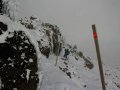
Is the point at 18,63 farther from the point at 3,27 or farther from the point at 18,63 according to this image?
the point at 3,27

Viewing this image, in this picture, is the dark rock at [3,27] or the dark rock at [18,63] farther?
the dark rock at [3,27]

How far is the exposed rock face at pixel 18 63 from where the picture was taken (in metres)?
9.15

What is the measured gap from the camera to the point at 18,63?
9492 millimetres

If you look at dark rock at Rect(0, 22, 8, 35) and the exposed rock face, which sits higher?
dark rock at Rect(0, 22, 8, 35)

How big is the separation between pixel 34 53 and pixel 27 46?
21.3 inches

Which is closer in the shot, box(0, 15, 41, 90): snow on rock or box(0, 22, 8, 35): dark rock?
box(0, 15, 41, 90): snow on rock

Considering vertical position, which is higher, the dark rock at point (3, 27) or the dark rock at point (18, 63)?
the dark rock at point (3, 27)

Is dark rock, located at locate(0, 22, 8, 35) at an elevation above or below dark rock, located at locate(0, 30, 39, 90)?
above

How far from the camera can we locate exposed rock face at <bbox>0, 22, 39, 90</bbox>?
915 cm

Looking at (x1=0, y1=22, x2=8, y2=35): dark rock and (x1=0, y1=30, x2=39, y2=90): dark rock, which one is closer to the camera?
(x1=0, y1=30, x2=39, y2=90): dark rock

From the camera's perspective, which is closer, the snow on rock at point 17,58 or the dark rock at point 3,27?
the snow on rock at point 17,58

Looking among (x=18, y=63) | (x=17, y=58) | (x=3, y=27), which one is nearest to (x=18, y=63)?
(x=18, y=63)

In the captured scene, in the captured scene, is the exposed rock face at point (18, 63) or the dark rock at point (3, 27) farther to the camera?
the dark rock at point (3, 27)

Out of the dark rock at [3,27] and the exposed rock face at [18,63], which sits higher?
the dark rock at [3,27]
